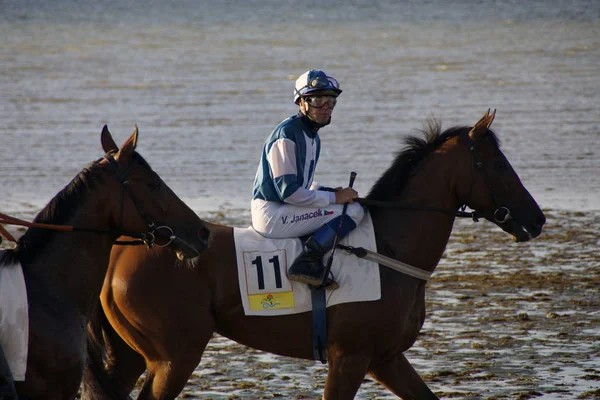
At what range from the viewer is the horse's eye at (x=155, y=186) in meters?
5.68

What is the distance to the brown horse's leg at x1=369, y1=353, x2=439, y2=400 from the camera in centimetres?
659

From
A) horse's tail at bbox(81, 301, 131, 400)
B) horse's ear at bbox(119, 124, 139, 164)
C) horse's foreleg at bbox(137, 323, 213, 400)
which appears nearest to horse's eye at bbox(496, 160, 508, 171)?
horse's foreleg at bbox(137, 323, 213, 400)

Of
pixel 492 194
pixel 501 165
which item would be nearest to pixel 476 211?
pixel 492 194

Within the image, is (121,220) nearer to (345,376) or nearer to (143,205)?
(143,205)

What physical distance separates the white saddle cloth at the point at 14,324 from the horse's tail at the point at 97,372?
1106 millimetres

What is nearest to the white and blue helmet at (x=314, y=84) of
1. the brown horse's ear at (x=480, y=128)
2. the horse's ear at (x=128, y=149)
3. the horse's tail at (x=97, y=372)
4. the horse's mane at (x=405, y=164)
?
the horse's mane at (x=405, y=164)

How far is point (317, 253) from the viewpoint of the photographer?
6.41 meters

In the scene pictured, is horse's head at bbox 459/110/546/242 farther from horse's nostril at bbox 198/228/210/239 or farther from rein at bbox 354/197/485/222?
horse's nostril at bbox 198/228/210/239

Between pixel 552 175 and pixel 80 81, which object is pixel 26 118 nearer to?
pixel 80 81

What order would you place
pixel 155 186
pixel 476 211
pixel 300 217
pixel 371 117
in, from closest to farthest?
1. pixel 155 186
2. pixel 300 217
3. pixel 476 211
4. pixel 371 117

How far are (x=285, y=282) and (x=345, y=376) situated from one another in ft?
2.13

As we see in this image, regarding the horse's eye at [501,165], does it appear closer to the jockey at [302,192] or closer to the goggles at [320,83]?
the jockey at [302,192]

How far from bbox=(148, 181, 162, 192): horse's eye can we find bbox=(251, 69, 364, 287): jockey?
37.2 inches

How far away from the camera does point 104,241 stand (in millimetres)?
5648
